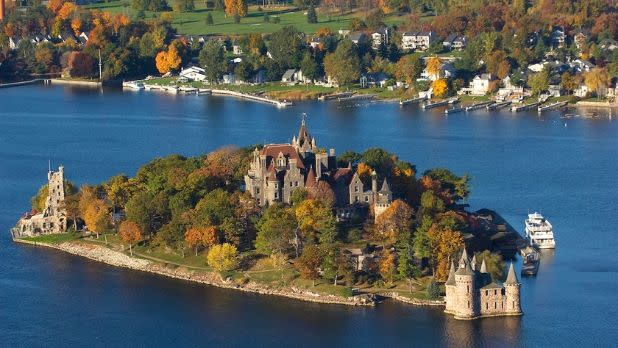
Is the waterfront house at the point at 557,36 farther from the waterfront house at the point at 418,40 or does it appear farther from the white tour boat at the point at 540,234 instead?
the white tour boat at the point at 540,234

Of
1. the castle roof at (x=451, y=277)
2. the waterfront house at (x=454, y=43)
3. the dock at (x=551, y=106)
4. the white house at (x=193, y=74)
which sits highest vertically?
the waterfront house at (x=454, y=43)

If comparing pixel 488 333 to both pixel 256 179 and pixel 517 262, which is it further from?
pixel 256 179

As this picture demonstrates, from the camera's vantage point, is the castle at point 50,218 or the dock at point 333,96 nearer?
the castle at point 50,218

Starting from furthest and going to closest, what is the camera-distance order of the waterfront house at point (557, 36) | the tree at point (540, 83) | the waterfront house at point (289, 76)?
the waterfront house at point (557, 36) < the waterfront house at point (289, 76) < the tree at point (540, 83)

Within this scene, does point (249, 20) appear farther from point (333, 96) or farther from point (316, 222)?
point (316, 222)

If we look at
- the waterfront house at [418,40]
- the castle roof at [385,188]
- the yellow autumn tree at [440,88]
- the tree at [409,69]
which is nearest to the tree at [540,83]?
the yellow autumn tree at [440,88]
